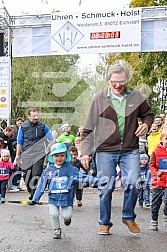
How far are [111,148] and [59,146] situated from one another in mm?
713

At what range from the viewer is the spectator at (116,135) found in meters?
6.42

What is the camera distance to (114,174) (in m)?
6.55

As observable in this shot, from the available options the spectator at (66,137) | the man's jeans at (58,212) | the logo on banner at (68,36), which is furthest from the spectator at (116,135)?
the logo on banner at (68,36)

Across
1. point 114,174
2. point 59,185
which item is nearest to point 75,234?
point 59,185

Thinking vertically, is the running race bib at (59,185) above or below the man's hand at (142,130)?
below

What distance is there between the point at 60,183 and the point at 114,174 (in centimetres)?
67

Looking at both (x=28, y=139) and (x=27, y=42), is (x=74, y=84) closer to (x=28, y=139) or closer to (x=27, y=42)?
(x=27, y=42)

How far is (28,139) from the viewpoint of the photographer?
10.5m

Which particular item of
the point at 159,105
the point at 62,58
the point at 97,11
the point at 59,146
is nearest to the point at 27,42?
the point at 97,11

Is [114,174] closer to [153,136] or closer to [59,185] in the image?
[59,185]

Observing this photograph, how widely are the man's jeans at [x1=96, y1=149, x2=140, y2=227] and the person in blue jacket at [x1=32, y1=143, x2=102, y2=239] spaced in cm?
18

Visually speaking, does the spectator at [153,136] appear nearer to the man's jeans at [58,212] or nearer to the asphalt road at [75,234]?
the asphalt road at [75,234]

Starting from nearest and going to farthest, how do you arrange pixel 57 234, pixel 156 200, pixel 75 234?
pixel 57 234 < pixel 75 234 < pixel 156 200

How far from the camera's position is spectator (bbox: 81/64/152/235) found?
253 inches
